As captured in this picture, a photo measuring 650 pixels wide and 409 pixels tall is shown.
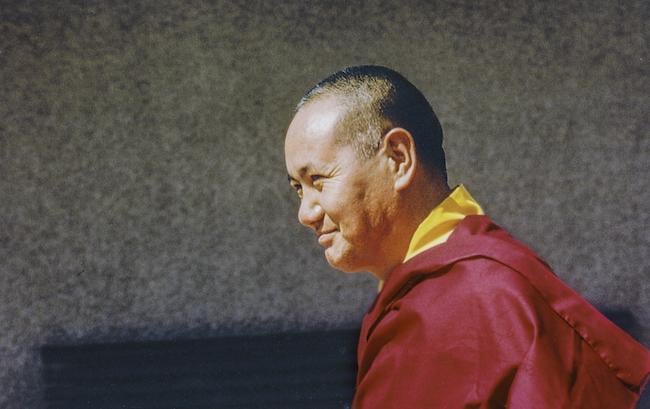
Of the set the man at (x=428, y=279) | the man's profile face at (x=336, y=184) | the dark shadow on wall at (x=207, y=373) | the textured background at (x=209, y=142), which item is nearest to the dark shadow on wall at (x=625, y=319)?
the textured background at (x=209, y=142)

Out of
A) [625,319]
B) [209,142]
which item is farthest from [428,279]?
[625,319]

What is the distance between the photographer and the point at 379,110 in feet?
4.61

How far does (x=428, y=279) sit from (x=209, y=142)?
2.47 m

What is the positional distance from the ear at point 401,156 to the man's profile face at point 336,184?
0.02m

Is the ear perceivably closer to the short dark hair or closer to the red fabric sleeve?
the short dark hair

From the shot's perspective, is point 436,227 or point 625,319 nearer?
point 436,227

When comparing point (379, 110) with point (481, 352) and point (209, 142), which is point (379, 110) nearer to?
point (481, 352)

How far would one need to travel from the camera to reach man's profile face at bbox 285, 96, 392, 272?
137 cm

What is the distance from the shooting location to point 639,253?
3.93 meters

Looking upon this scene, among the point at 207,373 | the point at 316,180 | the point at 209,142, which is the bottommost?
the point at 207,373

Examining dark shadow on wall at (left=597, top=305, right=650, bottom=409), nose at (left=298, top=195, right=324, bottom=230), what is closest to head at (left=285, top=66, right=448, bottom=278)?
nose at (left=298, top=195, right=324, bottom=230)

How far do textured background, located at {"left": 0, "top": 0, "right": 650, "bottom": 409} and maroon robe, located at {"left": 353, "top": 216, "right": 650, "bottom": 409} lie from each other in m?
2.36

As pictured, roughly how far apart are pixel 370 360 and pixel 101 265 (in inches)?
98.8

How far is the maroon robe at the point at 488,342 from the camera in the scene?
3.81ft
